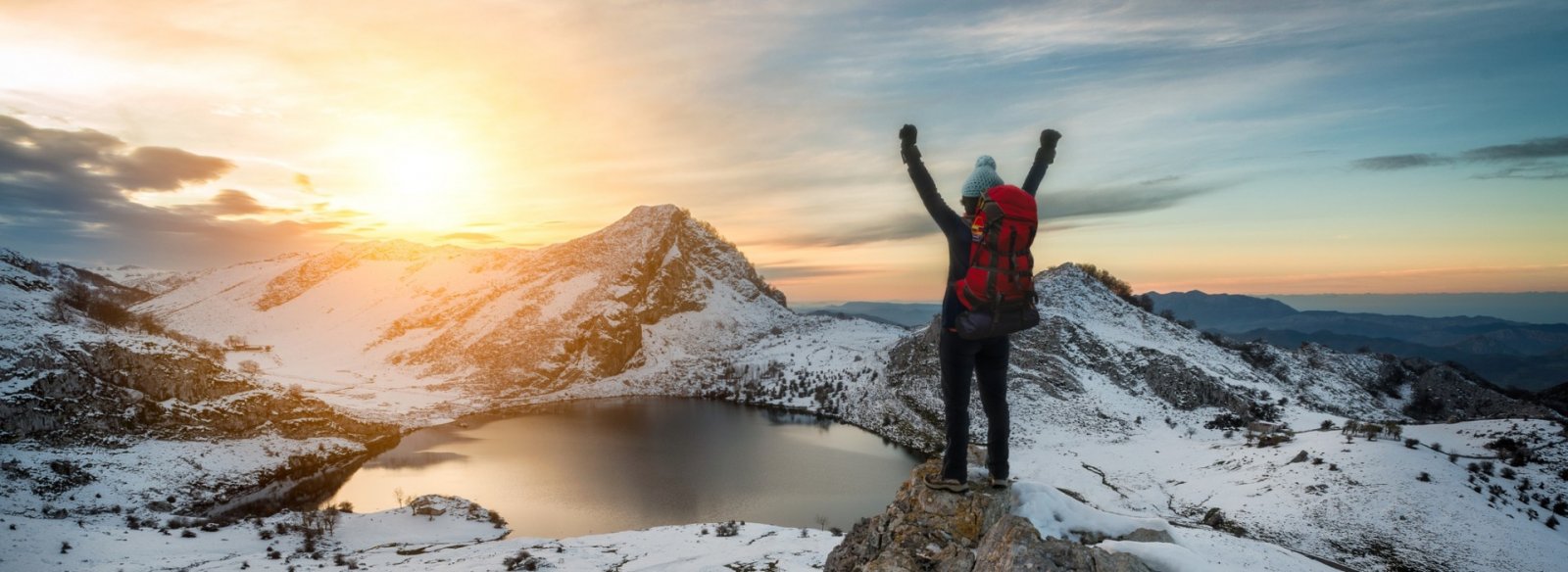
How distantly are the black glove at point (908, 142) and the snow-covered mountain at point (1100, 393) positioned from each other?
6.93 meters

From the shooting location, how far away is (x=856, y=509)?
212 ft

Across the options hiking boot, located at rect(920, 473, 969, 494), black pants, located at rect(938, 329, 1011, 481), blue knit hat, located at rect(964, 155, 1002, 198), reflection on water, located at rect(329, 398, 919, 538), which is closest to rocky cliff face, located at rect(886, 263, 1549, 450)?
reflection on water, located at rect(329, 398, 919, 538)

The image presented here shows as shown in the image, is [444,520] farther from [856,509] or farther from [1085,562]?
[1085,562]

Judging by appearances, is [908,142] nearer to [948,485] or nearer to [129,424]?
[948,485]

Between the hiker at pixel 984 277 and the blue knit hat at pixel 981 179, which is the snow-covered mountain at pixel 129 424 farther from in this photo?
the blue knit hat at pixel 981 179

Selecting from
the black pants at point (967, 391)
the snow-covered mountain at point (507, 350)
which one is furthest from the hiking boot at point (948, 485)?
the snow-covered mountain at point (507, 350)

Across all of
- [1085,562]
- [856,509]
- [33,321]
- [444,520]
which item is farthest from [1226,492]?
[33,321]

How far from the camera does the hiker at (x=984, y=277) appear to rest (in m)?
8.12

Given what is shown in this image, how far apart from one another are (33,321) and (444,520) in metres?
71.7

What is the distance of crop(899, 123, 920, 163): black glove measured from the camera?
8.54 metres

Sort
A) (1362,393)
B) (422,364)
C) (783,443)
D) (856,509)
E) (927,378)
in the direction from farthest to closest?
(422,364) < (927,378) < (783,443) < (1362,393) < (856,509)

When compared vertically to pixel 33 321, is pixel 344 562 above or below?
below

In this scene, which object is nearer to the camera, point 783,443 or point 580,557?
point 580,557

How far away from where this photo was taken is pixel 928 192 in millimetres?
8750
